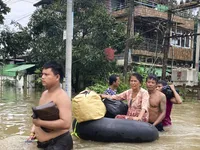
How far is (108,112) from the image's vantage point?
653 centimetres

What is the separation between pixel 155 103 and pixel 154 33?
22091 millimetres

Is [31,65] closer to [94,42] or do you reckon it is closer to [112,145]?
[94,42]

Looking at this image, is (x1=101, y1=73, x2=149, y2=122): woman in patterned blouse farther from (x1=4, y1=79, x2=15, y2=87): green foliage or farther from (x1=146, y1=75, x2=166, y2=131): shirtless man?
(x1=4, y1=79, x2=15, y2=87): green foliage

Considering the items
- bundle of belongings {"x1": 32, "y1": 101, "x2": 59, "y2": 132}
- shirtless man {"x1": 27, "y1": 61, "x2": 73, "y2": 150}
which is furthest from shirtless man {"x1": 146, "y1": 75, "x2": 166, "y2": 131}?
Answer: bundle of belongings {"x1": 32, "y1": 101, "x2": 59, "y2": 132}

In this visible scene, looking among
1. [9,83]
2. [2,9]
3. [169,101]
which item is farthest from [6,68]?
[169,101]

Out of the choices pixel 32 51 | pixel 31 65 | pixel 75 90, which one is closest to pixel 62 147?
pixel 32 51

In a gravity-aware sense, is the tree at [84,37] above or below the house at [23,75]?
above

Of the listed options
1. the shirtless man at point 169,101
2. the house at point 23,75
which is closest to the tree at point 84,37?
the house at point 23,75

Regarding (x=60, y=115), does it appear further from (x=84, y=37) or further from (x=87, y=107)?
(x=84, y=37)

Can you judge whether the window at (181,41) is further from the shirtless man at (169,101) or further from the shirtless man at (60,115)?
the shirtless man at (60,115)

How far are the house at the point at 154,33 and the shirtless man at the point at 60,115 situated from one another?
785 inches

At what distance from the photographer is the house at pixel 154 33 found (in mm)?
25281

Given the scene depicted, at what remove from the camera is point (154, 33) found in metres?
28.1

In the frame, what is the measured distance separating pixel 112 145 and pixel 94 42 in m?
14.6
